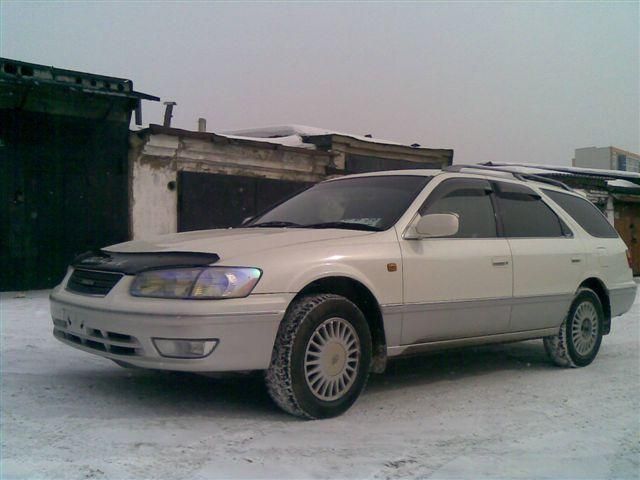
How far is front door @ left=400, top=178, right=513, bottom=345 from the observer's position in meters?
4.69

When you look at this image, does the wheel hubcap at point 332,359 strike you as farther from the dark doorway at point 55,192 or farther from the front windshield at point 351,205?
the dark doorway at point 55,192

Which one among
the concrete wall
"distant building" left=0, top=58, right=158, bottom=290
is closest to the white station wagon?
"distant building" left=0, top=58, right=158, bottom=290

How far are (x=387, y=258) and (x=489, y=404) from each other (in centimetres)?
125

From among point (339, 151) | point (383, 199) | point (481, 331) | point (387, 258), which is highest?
point (339, 151)

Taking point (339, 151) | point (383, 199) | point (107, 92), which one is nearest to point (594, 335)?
point (383, 199)

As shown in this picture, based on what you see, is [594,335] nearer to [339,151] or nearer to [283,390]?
[283,390]

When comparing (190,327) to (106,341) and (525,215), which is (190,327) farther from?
(525,215)

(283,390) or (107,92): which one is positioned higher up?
(107,92)

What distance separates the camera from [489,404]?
4703 millimetres

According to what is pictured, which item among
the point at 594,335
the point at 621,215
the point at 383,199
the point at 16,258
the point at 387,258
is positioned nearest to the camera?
the point at 387,258

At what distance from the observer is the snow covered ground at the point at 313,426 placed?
335cm

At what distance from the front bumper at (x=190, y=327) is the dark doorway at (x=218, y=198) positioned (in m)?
8.52

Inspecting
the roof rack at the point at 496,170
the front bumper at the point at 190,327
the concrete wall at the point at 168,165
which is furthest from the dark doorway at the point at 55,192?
the roof rack at the point at 496,170

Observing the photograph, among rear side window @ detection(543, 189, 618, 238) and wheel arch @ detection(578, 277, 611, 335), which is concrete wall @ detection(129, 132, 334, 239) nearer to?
rear side window @ detection(543, 189, 618, 238)
